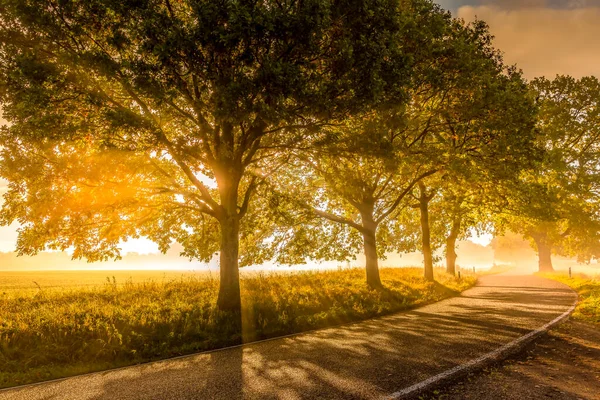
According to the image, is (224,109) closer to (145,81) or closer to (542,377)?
(145,81)

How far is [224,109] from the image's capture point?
9141 mm

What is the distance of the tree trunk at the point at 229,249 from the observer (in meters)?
11.6

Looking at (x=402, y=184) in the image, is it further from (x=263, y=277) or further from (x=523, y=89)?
(x=263, y=277)

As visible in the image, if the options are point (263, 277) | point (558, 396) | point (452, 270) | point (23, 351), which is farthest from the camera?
point (452, 270)

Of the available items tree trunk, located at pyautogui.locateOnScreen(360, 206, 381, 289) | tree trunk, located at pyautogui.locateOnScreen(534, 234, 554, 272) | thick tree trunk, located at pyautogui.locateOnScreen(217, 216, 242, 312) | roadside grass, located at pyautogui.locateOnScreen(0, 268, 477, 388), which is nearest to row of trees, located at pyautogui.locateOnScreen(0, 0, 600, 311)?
thick tree trunk, located at pyautogui.locateOnScreen(217, 216, 242, 312)

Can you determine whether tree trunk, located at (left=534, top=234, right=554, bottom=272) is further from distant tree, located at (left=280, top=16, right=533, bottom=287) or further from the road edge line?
the road edge line

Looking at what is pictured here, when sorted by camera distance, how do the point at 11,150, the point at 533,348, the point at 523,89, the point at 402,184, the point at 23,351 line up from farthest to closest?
1. the point at 402,184
2. the point at 523,89
3. the point at 11,150
4. the point at 533,348
5. the point at 23,351

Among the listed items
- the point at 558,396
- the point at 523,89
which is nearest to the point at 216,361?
the point at 558,396

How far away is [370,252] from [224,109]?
13055 mm

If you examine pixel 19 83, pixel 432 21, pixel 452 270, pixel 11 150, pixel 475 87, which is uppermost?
pixel 432 21

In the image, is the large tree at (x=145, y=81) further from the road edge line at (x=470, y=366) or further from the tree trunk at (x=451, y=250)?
the tree trunk at (x=451, y=250)

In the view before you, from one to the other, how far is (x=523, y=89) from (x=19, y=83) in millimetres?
18650

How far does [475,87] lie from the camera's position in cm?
1386

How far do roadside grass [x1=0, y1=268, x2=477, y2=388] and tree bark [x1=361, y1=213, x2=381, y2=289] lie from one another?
1.80 metres
